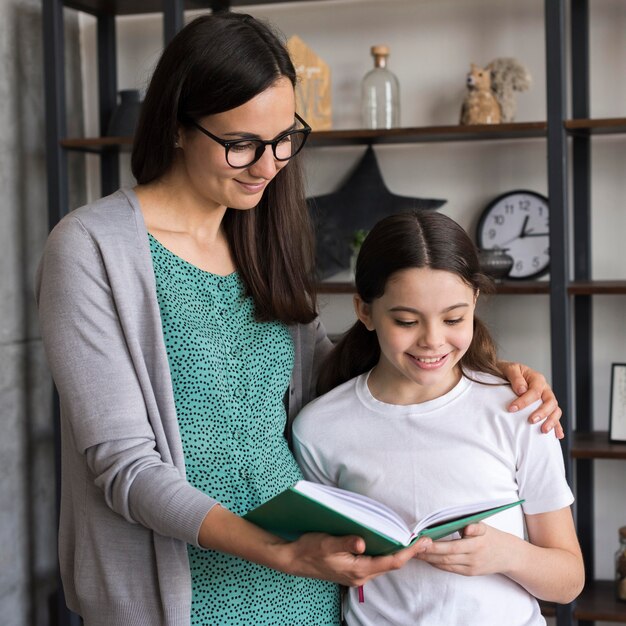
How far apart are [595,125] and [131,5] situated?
5.43ft

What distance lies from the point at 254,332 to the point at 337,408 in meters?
0.20

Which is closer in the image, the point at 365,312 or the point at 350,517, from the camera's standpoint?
the point at 350,517

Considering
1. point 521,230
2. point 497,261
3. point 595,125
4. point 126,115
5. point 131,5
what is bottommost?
point 497,261

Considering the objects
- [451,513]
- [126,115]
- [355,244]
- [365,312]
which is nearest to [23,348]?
[126,115]

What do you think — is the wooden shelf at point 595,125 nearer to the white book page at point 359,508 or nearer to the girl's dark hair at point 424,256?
the girl's dark hair at point 424,256

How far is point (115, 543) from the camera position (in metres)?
1.38

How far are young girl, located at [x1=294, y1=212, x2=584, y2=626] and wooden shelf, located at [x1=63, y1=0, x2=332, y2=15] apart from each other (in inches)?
73.9

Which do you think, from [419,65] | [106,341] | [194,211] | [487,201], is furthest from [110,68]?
[106,341]

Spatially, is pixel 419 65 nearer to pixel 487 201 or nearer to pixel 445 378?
pixel 487 201

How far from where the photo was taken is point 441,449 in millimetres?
1494

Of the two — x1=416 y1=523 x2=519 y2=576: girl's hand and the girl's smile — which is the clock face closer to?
the girl's smile

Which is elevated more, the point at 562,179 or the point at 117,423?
the point at 562,179

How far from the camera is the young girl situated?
1447mm

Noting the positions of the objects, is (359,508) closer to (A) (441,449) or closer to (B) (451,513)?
(B) (451,513)
